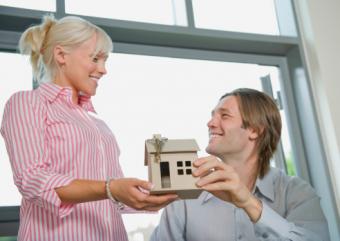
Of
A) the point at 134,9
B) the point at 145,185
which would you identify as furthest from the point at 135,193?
the point at 134,9

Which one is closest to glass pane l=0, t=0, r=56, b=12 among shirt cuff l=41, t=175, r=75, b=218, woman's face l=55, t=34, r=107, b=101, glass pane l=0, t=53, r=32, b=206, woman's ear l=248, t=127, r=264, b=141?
glass pane l=0, t=53, r=32, b=206

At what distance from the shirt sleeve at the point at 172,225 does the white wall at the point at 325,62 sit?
33.9 inches

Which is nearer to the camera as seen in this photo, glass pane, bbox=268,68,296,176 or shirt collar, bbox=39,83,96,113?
shirt collar, bbox=39,83,96,113

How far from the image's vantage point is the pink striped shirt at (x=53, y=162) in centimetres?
99

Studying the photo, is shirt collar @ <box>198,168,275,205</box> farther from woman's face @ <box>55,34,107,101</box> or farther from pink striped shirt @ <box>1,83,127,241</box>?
woman's face @ <box>55,34,107,101</box>

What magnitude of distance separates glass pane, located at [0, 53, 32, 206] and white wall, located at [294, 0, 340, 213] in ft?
4.45

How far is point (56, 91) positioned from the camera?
1.18 m

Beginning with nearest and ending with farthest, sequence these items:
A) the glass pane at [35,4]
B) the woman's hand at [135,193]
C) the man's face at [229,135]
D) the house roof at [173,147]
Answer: the woman's hand at [135,193], the house roof at [173,147], the man's face at [229,135], the glass pane at [35,4]

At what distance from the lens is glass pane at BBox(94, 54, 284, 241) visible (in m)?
1.86

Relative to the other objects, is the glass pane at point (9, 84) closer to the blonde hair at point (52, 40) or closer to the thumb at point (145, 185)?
the blonde hair at point (52, 40)

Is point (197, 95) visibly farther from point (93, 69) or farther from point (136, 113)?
point (93, 69)

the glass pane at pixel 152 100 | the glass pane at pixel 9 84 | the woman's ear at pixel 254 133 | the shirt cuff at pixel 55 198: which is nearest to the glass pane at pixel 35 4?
the glass pane at pixel 9 84

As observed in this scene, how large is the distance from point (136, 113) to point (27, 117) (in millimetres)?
908

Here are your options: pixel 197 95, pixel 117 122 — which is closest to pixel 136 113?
pixel 117 122
